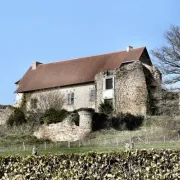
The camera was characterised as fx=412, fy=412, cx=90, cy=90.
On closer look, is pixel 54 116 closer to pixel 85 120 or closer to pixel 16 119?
pixel 85 120

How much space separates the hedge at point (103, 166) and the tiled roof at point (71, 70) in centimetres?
3260

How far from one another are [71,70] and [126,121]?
1396cm

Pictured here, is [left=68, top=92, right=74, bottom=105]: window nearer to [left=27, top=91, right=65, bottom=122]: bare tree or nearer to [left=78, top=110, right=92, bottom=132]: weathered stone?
[left=27, top=91, right=65, bottom=122]: bare tree

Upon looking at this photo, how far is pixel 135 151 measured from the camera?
11.4 metres

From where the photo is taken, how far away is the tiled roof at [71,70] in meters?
45.9

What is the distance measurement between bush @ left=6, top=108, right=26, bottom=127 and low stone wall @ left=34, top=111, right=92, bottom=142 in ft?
15.7

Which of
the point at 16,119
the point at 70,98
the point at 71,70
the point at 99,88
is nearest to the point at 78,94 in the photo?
the point at 70,98

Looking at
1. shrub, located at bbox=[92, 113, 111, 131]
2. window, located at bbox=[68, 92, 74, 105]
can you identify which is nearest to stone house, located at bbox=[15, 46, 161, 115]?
window, located at bbox=[68, 92, 74, 105]

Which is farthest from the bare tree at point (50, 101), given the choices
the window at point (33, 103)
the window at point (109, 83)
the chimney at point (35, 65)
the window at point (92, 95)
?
the chimney at point (35, 65)

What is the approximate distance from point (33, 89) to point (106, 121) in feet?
48.8

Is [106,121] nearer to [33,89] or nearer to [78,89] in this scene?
[78,89]

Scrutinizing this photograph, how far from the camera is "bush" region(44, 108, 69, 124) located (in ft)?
128

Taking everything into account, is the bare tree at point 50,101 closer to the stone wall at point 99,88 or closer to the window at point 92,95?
the window at point 92,95

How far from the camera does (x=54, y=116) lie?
39219mm
